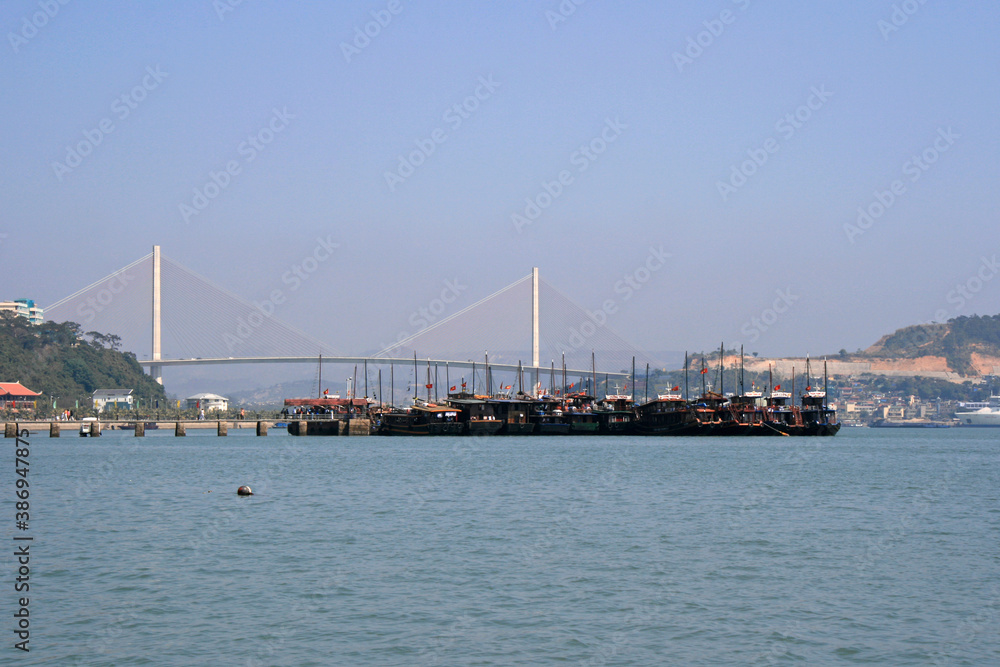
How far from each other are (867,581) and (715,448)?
44872 millimetres

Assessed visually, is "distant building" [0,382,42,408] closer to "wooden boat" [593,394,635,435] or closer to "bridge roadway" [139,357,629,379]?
"bridge roadway" [139,357,629,379]

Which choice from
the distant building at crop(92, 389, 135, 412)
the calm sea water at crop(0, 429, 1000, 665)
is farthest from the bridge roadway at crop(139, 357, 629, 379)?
the calm sea water at crop(0, 429, 1000, 665)

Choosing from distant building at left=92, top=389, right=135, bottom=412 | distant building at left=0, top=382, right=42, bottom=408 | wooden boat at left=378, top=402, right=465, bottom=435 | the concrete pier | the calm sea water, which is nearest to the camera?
the calm sea water

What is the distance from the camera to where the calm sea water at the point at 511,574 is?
41.4 feet

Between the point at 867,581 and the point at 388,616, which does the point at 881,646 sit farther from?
the point at 388,616

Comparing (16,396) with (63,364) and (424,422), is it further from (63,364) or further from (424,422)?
(424,422)

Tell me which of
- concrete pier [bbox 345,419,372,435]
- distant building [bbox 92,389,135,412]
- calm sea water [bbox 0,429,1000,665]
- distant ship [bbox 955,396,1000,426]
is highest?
distant building [bbox 92,389,135,412]

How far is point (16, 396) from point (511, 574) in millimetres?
107154

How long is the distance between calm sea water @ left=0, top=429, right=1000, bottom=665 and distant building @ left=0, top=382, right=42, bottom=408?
275ft

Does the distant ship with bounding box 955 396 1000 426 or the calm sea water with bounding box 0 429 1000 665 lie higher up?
the calm sea water with bounding box 0 429 1000 665

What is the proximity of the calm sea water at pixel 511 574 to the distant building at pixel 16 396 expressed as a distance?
83889mm

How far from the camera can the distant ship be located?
182 m

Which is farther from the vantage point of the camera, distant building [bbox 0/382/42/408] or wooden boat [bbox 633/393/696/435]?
distant building [bbox 0/382/42/408]

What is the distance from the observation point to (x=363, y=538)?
20797 millimetres
